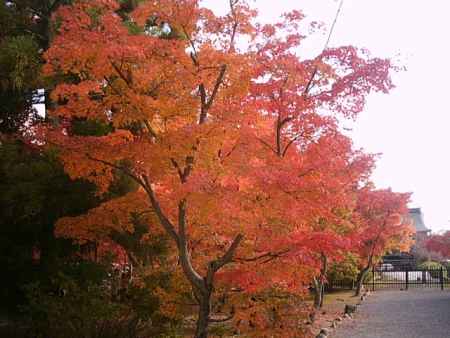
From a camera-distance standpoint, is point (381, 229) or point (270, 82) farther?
point (381, 229)

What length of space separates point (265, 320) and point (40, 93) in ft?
27.4

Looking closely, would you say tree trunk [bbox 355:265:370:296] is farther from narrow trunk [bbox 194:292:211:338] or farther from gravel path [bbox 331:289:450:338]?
narrow trunk [bbox 194:292:211:338]

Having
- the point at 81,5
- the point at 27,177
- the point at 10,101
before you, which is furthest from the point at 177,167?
the point at 10,101

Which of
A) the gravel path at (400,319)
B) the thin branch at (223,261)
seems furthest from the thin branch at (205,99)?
the gravel path at (400,319)

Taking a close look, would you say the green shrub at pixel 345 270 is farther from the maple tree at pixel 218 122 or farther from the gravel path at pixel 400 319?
the maple tree at pixel 218 122

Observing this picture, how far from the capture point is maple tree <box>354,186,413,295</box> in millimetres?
20641

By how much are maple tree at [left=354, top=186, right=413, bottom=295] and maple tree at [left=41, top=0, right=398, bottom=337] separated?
13.0 meters

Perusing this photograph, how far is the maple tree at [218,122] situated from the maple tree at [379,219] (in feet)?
42.6

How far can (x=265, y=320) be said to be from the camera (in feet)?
26.7

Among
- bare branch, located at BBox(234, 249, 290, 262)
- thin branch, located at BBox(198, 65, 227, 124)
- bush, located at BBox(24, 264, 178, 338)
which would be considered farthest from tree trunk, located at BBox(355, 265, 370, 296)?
thin branch, located at BBox(198, 65, 227, 124)

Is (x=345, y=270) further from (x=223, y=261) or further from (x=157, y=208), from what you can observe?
(x=157, y=208)

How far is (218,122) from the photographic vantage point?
22.2 ft

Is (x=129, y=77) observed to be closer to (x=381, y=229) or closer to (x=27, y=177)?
(x=27, y=177)

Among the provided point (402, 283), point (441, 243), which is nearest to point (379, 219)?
point (402, 283)
